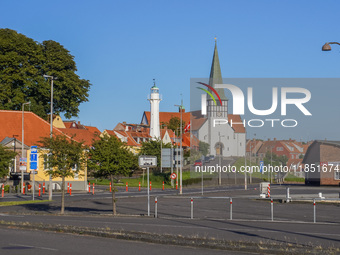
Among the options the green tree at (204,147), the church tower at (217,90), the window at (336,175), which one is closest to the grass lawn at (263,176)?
the green tree at (204,147)

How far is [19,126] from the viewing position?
73.5m

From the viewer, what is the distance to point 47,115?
80000 millimetres

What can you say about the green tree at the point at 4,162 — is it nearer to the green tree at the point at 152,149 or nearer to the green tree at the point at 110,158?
the green tree at the point at 110,158

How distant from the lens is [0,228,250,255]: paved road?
1565cm

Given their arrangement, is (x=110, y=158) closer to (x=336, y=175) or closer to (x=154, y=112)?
(x=336, y=175)

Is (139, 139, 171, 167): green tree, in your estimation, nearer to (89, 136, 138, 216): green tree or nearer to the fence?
the fence

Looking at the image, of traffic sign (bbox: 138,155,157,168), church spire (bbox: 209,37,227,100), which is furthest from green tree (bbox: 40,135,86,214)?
church spire (bbox: 209,37,227,100)

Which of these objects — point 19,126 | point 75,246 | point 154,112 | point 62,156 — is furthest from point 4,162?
point 154,112

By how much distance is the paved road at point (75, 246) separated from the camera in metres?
15.6

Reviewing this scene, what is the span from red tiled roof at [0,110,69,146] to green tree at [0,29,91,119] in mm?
1383

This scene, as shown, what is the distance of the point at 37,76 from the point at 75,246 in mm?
59946

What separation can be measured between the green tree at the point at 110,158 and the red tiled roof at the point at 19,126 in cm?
3667

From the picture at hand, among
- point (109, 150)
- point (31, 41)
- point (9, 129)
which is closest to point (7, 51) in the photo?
point (31, 41)

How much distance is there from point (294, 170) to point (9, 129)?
242ft
